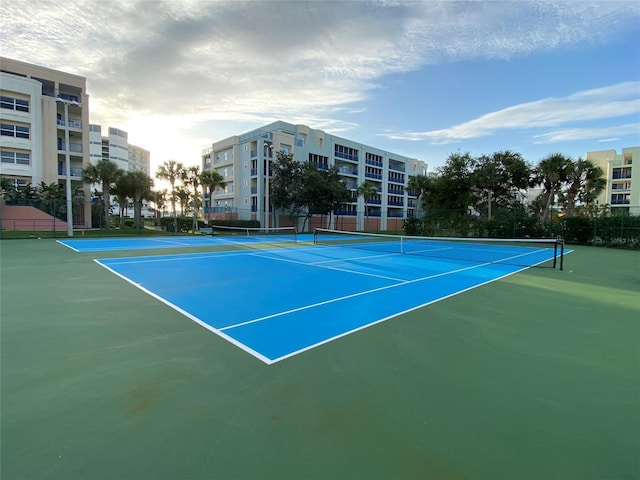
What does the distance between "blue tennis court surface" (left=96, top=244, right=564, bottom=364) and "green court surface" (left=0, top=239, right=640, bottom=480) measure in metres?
0.42

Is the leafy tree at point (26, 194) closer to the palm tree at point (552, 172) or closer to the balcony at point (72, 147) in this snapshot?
the balcony at point (72, 147)

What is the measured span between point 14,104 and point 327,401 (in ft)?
155

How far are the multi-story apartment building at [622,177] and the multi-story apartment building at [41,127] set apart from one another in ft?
277

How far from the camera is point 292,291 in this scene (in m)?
8.14


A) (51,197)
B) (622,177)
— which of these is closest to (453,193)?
(51,197)

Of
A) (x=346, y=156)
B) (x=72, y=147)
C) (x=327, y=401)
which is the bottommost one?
(x=327, y=401)

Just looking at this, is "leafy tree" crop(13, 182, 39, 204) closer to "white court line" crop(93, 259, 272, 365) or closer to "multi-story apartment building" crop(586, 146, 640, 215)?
"white court line" crop(93, 259, 272, 365)

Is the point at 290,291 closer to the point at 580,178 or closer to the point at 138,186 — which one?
the point at 580,178

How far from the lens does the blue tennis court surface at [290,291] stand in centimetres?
526

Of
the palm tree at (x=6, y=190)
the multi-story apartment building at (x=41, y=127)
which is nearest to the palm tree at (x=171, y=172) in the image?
the multi-story apartment building at (x=41, y=127)

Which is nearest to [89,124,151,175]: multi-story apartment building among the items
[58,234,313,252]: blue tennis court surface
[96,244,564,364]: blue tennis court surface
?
[58,234,313,252]: blue tennis court surface

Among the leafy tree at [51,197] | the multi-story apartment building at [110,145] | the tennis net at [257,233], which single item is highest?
the multi-story apartment building at [110,145]

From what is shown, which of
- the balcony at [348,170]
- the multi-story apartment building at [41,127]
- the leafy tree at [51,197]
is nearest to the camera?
the leafy tree at [51,197]

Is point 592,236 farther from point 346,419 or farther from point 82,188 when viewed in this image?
point 82,188
